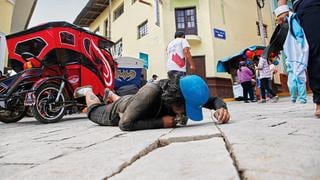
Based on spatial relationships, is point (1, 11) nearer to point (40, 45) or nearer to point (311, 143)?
point (40, 45)

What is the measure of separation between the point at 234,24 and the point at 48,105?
13.9m

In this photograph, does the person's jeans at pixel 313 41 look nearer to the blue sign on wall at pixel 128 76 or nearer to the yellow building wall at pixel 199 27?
the blue sign on wall at pixel 128 76

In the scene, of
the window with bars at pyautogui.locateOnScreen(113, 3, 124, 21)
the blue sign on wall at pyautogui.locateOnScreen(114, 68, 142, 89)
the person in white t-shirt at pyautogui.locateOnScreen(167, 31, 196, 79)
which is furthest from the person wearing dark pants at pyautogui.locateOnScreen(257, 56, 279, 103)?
the window with bars at pyautogui.locateOnScreen(113, 3, 124, 21)

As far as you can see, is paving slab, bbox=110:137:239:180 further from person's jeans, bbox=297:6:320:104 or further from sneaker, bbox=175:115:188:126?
person's jeans, bbox=297:6:320:104

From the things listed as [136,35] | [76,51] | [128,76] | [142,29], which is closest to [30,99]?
[76,51]

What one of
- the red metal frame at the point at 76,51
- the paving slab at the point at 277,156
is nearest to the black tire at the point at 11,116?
the red metal frame at the point at 76,51

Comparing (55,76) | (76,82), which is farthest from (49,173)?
(76,82)

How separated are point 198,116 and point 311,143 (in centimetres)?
115

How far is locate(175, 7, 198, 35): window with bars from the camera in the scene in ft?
51.8

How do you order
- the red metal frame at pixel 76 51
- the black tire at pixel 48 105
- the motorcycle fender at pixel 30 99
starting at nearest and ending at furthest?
the motorcycle fender at pixel 30 99
the black tire at pixel 48 105
the red metal frame at pixel 76 51

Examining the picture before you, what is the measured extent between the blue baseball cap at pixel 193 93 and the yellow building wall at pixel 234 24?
12.7m

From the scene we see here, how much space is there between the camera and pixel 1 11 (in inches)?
446

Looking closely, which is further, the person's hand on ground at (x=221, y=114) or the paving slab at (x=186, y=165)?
the person's hand on ground at (x=221, y=114)

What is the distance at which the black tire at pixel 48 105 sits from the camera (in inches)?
183
